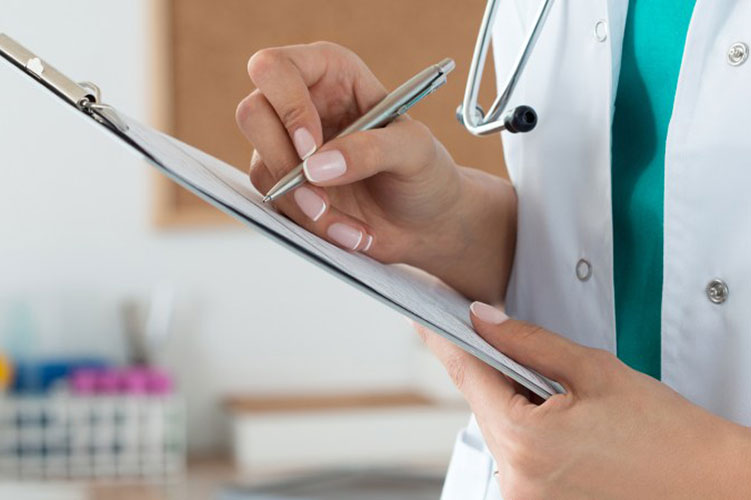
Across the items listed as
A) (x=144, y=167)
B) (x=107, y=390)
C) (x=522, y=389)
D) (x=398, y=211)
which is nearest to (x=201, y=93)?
(x=144, y=167)

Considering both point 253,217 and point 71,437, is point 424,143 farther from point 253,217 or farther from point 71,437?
point 71,437

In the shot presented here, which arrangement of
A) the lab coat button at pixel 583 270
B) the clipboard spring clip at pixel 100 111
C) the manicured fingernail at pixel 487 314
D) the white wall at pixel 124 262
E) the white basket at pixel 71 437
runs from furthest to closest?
the white wall at pixel 124 262, the white basket at pixel 71 437, the lab coat button at pixel 583 270, the manicured fingernail at pixel 487 314, the clipboard spring clip at pixel 100 111

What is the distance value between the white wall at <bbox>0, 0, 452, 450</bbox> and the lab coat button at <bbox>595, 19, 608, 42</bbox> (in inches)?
49.9

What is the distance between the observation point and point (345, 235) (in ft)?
1.99

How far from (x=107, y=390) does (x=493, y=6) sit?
1222 millimetres

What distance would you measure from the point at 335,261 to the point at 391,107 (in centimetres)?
16

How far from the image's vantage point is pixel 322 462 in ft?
5.69

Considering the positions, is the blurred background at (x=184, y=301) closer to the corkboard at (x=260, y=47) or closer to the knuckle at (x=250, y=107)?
the corkboard at (x=260, y=47)

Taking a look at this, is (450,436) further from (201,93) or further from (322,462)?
(201,93)

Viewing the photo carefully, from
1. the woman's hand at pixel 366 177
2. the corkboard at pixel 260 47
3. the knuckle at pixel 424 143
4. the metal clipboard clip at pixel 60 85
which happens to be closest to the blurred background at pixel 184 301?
the corkboard at pixel 260 47

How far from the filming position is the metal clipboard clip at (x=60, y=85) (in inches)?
18.1

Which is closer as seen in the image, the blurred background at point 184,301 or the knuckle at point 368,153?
the knuckle at point 368,153

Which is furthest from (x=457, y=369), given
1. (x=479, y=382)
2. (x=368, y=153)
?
(x=368, y=153)

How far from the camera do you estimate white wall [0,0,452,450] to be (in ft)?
5.91
